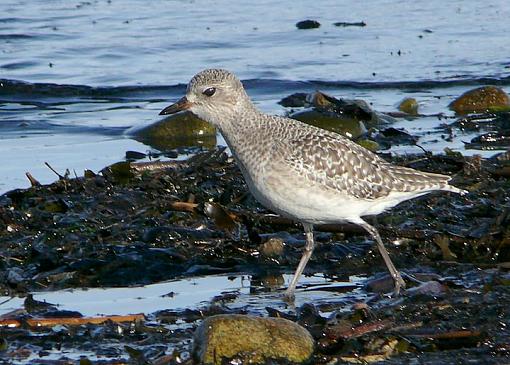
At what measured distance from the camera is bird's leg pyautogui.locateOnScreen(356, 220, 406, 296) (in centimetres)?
652

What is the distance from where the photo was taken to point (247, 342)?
17.3 ft

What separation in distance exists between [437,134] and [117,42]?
5.76 m

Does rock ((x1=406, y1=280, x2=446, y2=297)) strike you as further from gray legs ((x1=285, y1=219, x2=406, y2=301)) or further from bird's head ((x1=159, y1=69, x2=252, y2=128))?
bird's head ((x1=159, y1=69, x2=252, y2=128))

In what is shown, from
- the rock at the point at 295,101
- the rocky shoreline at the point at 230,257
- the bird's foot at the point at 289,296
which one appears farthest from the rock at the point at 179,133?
the bird's foot at the point at 289,296

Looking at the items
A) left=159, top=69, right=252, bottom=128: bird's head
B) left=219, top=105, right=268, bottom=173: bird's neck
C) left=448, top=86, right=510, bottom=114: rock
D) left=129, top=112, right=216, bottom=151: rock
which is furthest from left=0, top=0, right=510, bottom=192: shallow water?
left=219, top=105, right=268, bottom=173: bird's neck

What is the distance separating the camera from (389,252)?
7.26 m

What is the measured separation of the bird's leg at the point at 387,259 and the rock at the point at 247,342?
3.96 feet

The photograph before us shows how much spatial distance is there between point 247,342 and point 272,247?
6.60 feet

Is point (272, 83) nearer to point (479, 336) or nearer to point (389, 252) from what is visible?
point (389, 252)

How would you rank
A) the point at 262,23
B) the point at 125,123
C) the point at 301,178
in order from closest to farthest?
the point at 301,178 < the point at 125,123 < the point at 262,23

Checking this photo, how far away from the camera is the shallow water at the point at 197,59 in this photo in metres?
11.8

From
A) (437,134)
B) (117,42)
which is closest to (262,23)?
(117,42)

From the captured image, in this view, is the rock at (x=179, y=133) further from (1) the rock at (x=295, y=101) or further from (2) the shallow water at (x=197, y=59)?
(1) the rock at (x=295, y=101)

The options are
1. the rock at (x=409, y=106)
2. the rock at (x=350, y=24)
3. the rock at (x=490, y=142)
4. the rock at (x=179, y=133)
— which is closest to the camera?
the rock at (x=490, y=142)
